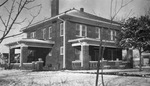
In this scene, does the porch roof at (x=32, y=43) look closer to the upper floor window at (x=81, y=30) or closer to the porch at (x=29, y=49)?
the porch at (x=29, y=49)

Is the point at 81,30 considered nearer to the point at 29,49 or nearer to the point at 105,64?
the point at 105,64

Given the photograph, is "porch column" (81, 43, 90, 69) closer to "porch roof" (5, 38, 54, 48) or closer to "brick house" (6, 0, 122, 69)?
"brick house" (6, 0, 122, 69)

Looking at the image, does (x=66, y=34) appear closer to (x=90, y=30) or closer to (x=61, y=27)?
(x=61, y=27)

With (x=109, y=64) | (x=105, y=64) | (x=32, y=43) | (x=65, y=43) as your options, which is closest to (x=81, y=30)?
(x=65, y=43)

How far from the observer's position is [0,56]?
30062 millimetres

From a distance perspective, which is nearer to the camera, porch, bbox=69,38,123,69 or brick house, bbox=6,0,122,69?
porch, bbox=69,38,123,69

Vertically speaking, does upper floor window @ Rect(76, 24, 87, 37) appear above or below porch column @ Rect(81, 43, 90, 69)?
above

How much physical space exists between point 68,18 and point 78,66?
5566 mm

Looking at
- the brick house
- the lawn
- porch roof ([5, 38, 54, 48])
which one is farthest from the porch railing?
the lawn

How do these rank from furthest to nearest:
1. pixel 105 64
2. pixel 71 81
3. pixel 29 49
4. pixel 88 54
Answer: pixel 29 49 < pixel 105 64 < pixel 88 54 < pixel 71 81

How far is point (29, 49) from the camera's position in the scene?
22656 mm

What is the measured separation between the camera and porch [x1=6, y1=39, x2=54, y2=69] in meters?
19.8

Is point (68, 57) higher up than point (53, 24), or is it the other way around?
point (53, 24)

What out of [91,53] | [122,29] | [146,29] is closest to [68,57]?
[91,53]
